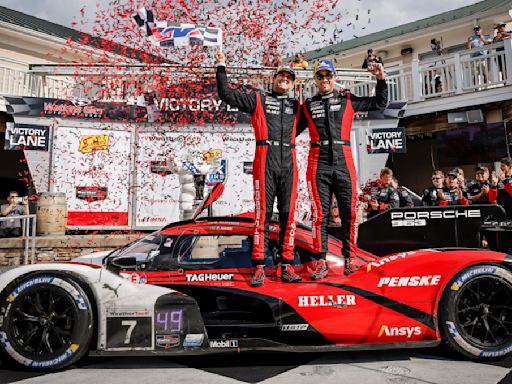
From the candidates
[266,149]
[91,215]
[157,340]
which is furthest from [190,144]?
[157,340]

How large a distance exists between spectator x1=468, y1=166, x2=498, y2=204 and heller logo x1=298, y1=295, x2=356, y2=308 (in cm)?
314

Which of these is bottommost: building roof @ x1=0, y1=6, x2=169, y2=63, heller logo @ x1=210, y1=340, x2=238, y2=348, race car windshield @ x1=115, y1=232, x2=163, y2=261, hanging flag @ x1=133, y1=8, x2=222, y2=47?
heller logo @ x1=210, y1=340, x2=238, y2=348

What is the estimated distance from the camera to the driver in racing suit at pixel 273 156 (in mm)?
3086

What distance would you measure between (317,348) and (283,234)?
858 mm

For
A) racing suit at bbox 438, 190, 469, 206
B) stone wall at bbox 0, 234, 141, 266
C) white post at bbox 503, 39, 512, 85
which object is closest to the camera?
racing suit at bbox 438, 190, 469, 206

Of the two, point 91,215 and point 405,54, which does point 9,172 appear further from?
point 405,54

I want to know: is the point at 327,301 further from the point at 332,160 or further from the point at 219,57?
the point at 219,57

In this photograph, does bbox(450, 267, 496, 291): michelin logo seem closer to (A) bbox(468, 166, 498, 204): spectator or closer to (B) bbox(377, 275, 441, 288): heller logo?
(B) bbox(377, 275, 441, 288): heller logo

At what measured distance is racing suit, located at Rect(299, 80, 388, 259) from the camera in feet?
10.6

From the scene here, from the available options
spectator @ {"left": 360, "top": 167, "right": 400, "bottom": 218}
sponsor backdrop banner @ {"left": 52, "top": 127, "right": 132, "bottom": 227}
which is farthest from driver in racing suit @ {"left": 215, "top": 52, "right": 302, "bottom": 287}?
sponsor backdrop banner @ {"left": 52, "top": 127, "right": 132, "bottom": 227}

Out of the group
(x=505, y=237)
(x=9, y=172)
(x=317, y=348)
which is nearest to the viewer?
(x=317, y=348)

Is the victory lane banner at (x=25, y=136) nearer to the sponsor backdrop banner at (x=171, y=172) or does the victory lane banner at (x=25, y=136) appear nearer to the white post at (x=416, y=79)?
the sponsor backdrop banner at (x=171, y=172)

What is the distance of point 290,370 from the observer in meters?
2.72

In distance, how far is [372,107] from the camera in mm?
3557
